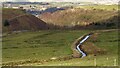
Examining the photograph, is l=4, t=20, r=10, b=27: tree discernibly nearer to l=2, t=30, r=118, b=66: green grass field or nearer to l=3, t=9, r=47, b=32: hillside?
l=3, t=9, r=47, b=32: hillside

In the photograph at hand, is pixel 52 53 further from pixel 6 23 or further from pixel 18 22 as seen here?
pixel 18 22

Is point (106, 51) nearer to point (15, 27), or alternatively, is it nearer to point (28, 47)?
point (28, 47)

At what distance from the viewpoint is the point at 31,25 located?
559 feet

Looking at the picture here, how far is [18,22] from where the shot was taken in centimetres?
16500

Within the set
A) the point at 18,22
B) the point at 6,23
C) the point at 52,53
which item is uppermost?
the point at 52,53

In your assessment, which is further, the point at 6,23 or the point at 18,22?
the point at 18,22

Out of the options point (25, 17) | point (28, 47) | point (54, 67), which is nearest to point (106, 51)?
point (28, 47)

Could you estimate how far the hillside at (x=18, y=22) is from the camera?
511ft

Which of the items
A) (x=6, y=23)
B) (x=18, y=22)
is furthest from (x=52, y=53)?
(x=18, y=22)

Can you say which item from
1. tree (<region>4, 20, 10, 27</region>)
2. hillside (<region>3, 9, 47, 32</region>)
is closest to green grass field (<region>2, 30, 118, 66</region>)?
tree (<region>4, 20, 10, 27</region>)

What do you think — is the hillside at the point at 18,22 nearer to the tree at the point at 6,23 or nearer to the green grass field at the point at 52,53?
the tree at the point at 6,23

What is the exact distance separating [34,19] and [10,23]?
2465cm

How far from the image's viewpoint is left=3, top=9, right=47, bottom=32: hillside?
15588 cm

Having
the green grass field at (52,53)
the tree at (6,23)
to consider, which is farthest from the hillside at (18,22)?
the green grass field at (52,53)
